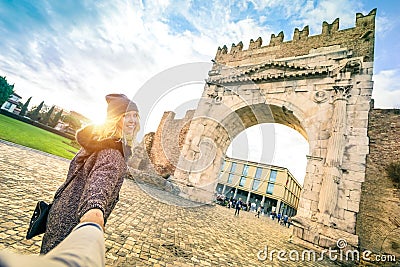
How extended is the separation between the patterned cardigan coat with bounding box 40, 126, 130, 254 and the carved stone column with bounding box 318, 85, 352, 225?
8172mm

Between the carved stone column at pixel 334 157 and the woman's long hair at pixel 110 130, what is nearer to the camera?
the woman's long hair at pixel 110 130

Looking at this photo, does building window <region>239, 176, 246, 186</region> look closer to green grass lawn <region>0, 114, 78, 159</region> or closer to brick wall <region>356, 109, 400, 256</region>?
green grass lawn <region>0, 114, 78, 159</region>

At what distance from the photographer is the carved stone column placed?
24.0 ft

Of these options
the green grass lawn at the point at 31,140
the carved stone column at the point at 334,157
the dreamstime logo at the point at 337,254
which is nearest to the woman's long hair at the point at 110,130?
the dreamstime logo at the point at 337,254

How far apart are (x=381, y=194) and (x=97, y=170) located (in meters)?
11.6

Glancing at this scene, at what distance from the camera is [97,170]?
1261 mm

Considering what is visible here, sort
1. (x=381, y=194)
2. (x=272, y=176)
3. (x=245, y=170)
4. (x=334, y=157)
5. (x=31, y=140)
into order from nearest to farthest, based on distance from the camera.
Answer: (x=334, y=157)
(x=381, y=194)
(x=31, y=140)
(x=272, y=176)
(x=245, y=170)

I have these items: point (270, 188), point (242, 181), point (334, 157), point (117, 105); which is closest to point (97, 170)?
point (117, 105)

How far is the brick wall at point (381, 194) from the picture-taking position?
8086 millimetres

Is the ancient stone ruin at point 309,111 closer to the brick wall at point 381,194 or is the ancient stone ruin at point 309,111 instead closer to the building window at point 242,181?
the brick wall at point 381,194

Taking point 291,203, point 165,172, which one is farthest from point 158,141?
point 291,203

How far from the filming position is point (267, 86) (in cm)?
1130

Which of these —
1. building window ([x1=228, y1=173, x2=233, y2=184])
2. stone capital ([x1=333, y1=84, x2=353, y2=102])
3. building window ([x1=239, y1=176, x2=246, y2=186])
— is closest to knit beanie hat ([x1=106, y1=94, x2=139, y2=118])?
stone capital ([x1=333, y1=84, x2=353, y2=102])

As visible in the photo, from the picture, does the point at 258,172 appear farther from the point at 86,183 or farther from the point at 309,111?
the point at 86,183
